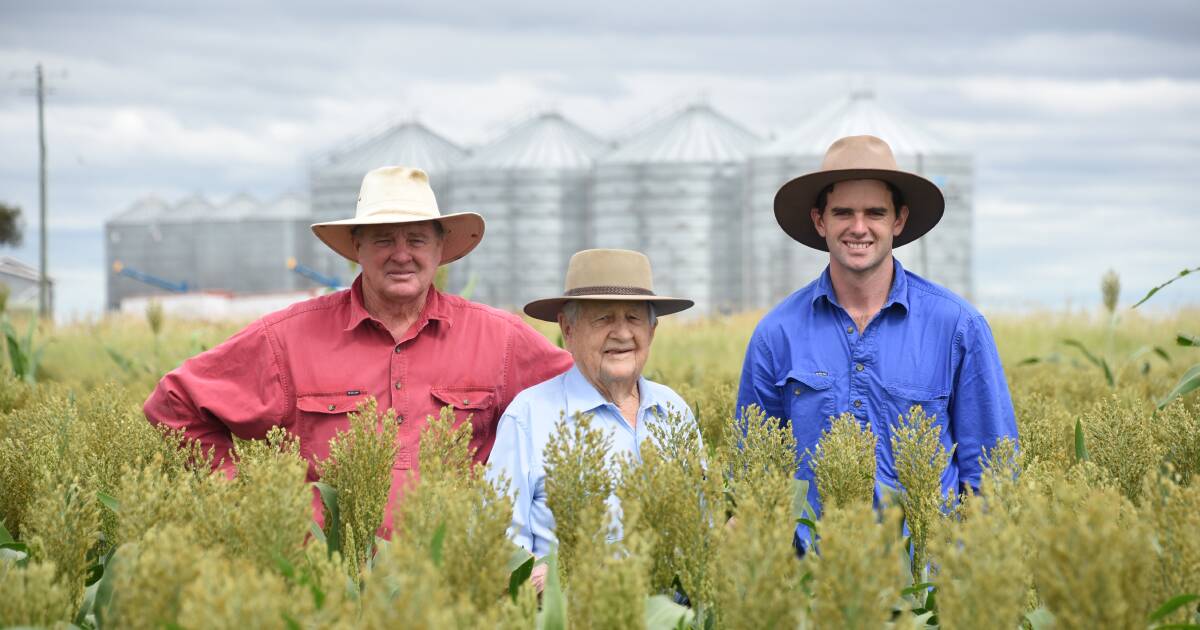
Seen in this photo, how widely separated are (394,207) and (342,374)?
0.64 meters

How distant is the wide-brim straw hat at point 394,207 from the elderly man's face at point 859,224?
1.37 m

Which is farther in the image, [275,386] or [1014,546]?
[275,386]

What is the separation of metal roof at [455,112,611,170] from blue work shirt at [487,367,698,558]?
109 ft

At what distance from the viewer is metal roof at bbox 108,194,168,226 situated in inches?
1991

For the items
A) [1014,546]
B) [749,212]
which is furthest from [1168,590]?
[749,212]

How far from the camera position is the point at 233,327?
51.4ft

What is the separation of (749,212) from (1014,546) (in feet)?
106

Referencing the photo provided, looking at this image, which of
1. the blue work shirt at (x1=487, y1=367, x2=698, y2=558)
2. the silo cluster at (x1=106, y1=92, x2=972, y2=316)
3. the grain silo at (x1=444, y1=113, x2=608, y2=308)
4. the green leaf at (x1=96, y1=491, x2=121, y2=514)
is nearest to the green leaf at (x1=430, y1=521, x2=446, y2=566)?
the blue work shirt at (x1=487, y1=367, x2=698, y2=558)

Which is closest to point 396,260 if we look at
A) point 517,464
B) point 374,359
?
point 374,359

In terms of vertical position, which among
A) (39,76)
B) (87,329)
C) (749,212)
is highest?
(39,76)

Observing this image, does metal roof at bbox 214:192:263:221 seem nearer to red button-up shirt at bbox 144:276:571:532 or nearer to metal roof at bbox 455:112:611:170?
metal roof at bbox 455:112:611:170

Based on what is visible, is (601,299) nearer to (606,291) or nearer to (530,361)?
(606,291)

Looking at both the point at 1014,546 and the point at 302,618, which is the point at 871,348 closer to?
the point at 1014,546

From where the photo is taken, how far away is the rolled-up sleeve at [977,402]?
4027mm
